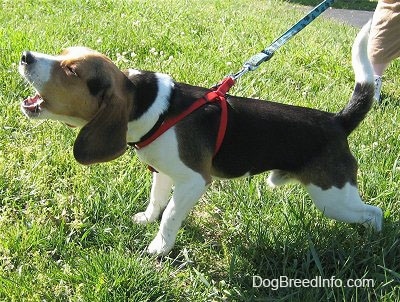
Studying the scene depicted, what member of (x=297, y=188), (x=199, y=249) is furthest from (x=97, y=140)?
(x=297, y=188)

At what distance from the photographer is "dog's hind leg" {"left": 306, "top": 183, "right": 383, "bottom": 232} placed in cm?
302

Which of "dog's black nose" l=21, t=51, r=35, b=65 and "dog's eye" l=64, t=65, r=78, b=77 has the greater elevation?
"dog's black nose" l=21, t=51, r=35, b=65

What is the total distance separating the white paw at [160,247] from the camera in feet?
9.65

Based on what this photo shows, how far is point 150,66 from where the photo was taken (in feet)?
16.7

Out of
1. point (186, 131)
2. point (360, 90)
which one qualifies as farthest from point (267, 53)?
point (186, 131)

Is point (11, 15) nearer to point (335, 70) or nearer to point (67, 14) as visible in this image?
point (67, 14)

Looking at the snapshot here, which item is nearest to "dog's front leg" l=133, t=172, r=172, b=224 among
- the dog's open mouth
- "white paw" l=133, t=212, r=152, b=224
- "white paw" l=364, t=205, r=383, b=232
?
"white paw" l=133, t=212, r=152, b=224

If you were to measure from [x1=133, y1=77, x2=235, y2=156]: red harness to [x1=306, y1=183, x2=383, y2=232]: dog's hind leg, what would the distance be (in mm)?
605

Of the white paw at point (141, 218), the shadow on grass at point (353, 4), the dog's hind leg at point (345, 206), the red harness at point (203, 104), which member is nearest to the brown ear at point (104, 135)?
the red harness at point (203, 104)

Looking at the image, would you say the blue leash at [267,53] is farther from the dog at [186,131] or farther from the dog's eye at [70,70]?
the dog's eye at [70,70]

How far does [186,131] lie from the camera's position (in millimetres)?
2834

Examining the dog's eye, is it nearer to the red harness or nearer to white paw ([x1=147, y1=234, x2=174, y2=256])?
the red harness

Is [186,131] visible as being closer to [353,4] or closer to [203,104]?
[203,104]

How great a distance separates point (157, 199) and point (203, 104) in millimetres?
701
